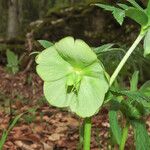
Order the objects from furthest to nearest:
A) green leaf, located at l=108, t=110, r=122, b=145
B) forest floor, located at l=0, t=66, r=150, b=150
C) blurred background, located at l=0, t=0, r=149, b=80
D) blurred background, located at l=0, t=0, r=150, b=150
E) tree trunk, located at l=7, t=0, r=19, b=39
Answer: tree trunk, located at l=7, t=0, r=19, b=39 < blurred background, located at l=0, t=0, r=149, b=80 < blurred background, located at l=0, t=0, r=150, b=150 < forest floor, located at l=0, t=66, r=150, b=150 < green leaf, located at l=108, t=110, r=122, b=145

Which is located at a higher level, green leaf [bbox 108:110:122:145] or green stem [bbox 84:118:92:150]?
green stem [bbox 84:118:92:150]

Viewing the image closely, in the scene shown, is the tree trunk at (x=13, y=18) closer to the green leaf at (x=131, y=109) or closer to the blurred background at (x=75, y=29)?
the blurred background at (x=75, y=29)

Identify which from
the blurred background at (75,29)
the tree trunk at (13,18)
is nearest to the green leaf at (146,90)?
the blurred background at (75,29)

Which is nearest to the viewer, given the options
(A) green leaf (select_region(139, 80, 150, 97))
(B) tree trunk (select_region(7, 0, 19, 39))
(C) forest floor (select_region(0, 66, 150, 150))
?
(A) green leaf (select_region(139, 80, 150, 97))

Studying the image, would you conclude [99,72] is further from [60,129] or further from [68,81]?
[60,129]

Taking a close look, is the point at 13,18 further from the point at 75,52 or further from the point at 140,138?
the point at 75,52

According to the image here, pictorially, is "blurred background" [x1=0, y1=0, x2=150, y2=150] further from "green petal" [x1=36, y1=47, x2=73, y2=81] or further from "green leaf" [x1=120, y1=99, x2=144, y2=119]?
"green petal" [x1=36, y1=47, x2=73, y2=81]

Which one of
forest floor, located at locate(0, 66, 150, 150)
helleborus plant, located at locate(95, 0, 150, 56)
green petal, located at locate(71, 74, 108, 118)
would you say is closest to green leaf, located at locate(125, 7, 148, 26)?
helleborus plant, located at locate(95, 0, 150, 56)
